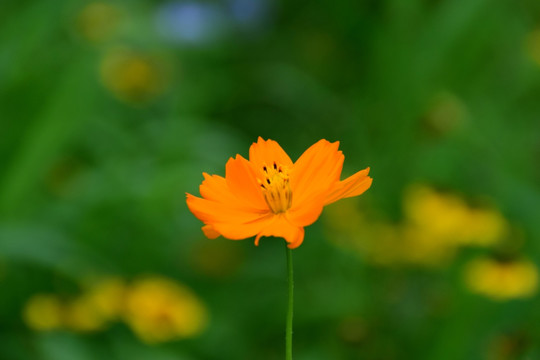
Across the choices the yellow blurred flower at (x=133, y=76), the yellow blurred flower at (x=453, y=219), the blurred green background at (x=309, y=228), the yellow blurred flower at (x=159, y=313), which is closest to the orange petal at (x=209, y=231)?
the blurred green background at (x=309, y=228)

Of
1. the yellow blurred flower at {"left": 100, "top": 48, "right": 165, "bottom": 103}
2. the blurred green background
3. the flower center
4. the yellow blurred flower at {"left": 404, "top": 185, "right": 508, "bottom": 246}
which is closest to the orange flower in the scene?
the flower center

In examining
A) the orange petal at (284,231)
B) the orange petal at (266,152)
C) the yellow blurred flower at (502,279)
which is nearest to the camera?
the orange petal at (284,231)

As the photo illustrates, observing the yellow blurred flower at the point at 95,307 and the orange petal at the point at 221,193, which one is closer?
the orange petal at the point at 221,193

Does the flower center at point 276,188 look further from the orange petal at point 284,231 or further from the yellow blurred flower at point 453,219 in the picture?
the yellow blurred flower at point 453,219

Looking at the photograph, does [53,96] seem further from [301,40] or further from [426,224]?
[301,40]

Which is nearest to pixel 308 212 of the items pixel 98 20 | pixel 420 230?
pixel 420 230

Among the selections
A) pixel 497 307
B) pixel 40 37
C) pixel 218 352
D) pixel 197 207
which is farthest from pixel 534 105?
pixel 197 207
